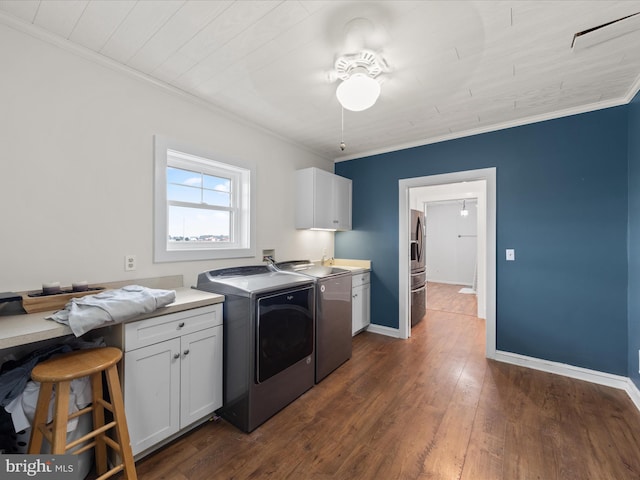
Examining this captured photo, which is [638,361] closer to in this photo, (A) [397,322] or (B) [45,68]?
(A) [397,322]

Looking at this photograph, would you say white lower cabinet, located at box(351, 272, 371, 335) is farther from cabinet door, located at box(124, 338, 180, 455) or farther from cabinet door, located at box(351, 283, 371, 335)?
cabinet door, located at box(124, 338, 180, 455)

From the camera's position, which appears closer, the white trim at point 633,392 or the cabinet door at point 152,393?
the cabinet door at point 152,393

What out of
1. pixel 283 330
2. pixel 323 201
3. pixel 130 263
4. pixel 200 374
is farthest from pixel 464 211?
pixel 130 263

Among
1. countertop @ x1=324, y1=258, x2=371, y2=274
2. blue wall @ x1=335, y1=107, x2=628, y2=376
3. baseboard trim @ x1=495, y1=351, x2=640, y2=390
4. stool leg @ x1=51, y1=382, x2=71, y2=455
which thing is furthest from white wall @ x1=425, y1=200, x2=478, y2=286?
stool leg @ x1=51, y1=382, x2=71, y2=455

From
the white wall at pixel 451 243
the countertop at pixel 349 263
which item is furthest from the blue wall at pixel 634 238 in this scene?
the white wall at pixel 451 243

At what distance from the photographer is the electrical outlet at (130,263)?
1939 mm

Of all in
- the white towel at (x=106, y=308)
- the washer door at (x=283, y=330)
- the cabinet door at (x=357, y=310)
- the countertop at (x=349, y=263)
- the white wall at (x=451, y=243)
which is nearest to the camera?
the white towel at (x=106, y=308)

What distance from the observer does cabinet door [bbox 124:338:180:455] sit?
4.88 feet

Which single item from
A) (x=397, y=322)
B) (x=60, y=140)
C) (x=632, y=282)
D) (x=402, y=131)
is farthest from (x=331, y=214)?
(x=632, y=282)

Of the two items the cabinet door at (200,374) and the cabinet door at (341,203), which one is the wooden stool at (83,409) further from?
the cabinet door at (341,203)

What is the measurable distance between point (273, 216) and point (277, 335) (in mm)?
1443

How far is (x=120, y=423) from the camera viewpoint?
1.32 m

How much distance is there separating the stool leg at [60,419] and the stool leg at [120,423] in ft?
0.50

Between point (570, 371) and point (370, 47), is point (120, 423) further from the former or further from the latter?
point (570, 371)
